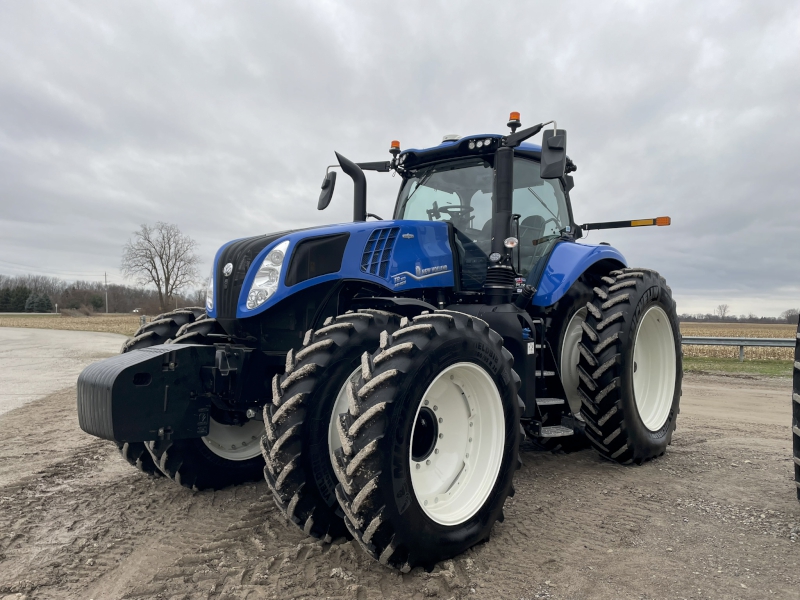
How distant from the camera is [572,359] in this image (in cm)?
478

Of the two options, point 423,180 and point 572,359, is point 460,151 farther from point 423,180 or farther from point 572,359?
point 572,359

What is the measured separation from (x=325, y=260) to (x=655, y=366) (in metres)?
3.52

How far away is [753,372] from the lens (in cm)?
1145

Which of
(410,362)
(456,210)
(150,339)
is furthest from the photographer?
(456,210)

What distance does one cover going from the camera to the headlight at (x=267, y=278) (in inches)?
129

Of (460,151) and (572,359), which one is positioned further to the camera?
(572,359)

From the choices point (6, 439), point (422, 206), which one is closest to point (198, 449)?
point (422, 206)

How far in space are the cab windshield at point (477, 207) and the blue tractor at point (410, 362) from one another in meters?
0.02

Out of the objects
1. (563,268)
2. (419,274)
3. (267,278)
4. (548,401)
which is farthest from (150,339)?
(563,268)

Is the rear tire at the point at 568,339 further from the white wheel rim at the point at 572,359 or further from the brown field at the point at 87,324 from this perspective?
the brown field at the point at 87,324

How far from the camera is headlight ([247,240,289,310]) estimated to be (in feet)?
10.8

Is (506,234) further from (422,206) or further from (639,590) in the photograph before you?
(639,590)

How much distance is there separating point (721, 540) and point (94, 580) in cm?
329

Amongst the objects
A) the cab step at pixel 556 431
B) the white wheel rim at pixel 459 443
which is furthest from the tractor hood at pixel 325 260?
the cab step at pixel 556 431
